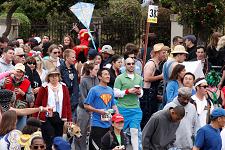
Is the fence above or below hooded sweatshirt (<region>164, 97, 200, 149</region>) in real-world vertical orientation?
above

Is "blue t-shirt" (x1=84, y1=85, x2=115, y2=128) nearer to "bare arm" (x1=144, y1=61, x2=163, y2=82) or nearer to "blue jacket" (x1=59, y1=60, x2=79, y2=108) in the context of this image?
"blue jacket" (x1=59, y1=60, x2=79, y2=108)

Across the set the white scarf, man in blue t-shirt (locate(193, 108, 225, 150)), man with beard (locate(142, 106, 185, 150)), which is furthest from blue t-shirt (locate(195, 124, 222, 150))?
the white scarf

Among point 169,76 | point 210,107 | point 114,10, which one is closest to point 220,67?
point 169,76

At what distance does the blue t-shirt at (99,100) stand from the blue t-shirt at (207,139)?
2.65 m

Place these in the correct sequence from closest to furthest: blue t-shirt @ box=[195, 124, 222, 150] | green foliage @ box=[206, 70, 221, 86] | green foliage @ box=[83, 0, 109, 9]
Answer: blue t-shirt @ box=[195, 124, 222, 150], green foliage @ box=[206, 70, 221, 86], green foliage @ box=[83, 0, 109, 9]

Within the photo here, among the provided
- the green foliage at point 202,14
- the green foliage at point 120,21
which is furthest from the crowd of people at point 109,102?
the green foliage at point 120,21

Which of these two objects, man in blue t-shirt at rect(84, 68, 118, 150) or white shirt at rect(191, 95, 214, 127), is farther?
man in blue t-shirt at rect(84, 68, 118, 150)

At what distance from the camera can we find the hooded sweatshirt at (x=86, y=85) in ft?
49.9

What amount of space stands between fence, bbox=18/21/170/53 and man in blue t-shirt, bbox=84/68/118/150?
14.6 m

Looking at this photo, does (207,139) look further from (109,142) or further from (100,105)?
(100,105)

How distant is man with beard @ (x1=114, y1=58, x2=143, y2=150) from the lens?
14.9 metres

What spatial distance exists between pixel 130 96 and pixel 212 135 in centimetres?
330

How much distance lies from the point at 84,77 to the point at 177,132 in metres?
2.94

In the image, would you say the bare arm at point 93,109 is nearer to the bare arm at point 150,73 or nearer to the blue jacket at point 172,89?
the blue jacket at point 172,89
